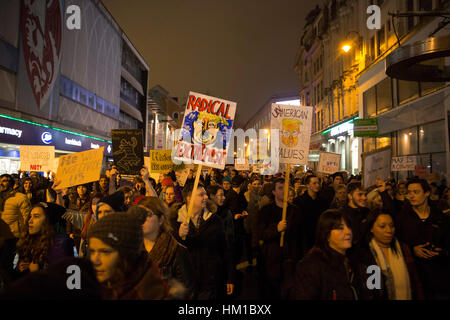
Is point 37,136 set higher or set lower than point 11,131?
higher

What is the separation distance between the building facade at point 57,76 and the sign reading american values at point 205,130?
56.1 feet

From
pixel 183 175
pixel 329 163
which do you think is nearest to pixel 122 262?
pixel 183 175

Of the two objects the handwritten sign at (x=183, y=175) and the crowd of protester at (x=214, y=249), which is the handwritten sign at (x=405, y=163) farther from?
the handwritten sign at (x=183, y=175)

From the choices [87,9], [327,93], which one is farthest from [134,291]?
[327,93]

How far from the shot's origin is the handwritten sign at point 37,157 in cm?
1038

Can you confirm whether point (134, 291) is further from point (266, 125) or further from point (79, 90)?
point (266, 125)

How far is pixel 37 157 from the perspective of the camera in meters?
10.4

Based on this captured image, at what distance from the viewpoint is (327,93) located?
38312mm

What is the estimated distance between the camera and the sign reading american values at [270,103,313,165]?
6.10 m

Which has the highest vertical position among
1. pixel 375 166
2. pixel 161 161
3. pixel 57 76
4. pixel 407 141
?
pixel 57 76

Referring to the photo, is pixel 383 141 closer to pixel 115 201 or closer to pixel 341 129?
pixel 341 129

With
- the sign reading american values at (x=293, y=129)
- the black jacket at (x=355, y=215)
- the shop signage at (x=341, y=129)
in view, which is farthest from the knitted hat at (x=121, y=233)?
the shop signage at (x=341, y=129)

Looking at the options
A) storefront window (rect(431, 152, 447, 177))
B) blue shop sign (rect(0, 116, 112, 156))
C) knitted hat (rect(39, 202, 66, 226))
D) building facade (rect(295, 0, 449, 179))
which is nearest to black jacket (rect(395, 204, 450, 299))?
knitted hat (rect(39, 202, 66, 226))

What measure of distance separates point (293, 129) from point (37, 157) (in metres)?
8.28
